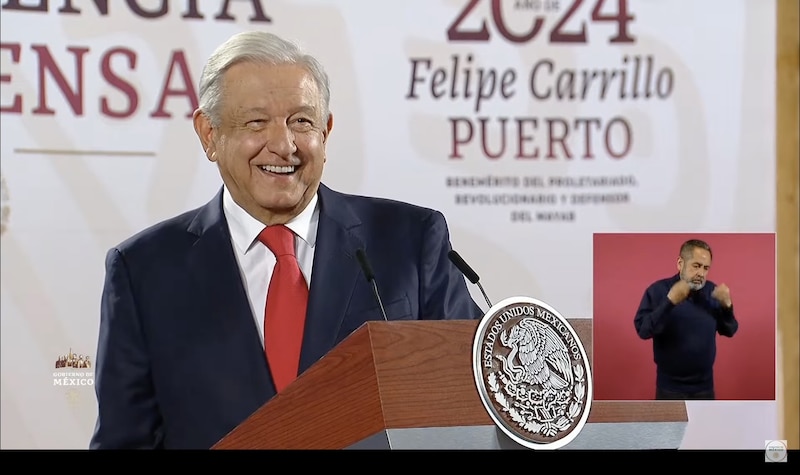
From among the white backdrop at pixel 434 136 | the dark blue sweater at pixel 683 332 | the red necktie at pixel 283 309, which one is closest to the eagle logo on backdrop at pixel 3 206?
the white backdrop at pixel 434 136

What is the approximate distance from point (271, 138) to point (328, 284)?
396mm

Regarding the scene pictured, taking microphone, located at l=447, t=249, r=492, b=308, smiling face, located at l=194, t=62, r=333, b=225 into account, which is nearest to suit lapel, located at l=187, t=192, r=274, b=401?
smiling face, located at l=194, t=62, r=333, b=225

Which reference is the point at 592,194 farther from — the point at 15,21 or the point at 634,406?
the point at 15,21

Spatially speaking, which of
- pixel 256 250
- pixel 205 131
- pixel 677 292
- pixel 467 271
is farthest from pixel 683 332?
pixel 205 131

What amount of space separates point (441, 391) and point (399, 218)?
1266 millimetres

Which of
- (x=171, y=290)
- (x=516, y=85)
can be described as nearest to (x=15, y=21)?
(x=171, y=290)

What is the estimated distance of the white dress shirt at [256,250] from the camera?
9.09ft

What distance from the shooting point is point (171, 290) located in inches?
108

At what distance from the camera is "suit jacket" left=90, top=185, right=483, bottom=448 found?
8.59 ft

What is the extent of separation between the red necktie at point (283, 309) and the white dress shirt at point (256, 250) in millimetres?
19

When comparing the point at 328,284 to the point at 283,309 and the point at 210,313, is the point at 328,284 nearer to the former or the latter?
the point at 283,309

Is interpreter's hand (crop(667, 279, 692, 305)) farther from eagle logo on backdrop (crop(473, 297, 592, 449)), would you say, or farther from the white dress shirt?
the white dress shirt

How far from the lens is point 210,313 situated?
2.74 metres

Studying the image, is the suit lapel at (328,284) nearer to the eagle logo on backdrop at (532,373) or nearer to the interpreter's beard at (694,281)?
the interpreter's beard at (694,281)
